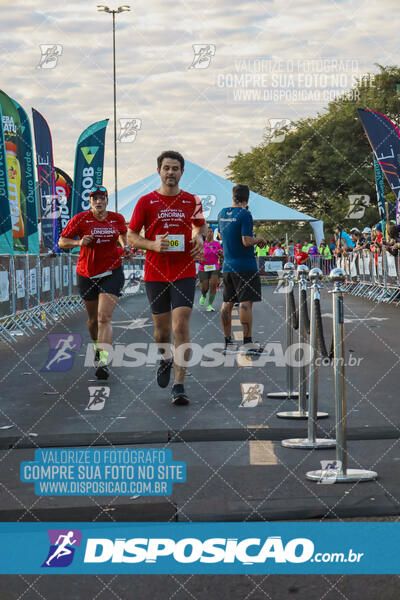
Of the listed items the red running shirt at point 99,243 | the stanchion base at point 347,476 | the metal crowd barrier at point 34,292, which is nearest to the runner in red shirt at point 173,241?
the red running shirt at point 99,243

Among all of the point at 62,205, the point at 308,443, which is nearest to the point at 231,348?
the point at 308,443

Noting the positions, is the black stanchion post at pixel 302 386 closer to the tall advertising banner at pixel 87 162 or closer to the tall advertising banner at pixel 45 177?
the tall advertising banner at pixel 45 177

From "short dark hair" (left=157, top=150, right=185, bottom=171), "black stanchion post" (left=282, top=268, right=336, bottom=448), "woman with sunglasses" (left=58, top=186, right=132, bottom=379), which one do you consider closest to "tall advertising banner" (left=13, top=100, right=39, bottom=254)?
"woman with sunglasses" (left=58, top=186, right=132, bottom=379)

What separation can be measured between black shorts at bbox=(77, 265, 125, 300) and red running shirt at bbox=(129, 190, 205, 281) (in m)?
1.61

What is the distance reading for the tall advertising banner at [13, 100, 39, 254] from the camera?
56.4ft

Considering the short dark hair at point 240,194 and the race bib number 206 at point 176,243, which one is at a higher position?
the short dark hair at point 240,194

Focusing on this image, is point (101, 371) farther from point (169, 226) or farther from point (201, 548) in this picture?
point (201, 548)

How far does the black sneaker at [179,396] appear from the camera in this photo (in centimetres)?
780

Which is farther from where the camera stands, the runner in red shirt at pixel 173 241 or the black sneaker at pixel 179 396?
the runner in red shirt at pixel 173 241

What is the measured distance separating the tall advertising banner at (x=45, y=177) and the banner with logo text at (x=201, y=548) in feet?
53.8

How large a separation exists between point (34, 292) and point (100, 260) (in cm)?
734

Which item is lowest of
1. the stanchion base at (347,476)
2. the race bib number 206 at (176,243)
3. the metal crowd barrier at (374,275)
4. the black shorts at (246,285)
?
the metal crowd barrier at (374,275)
